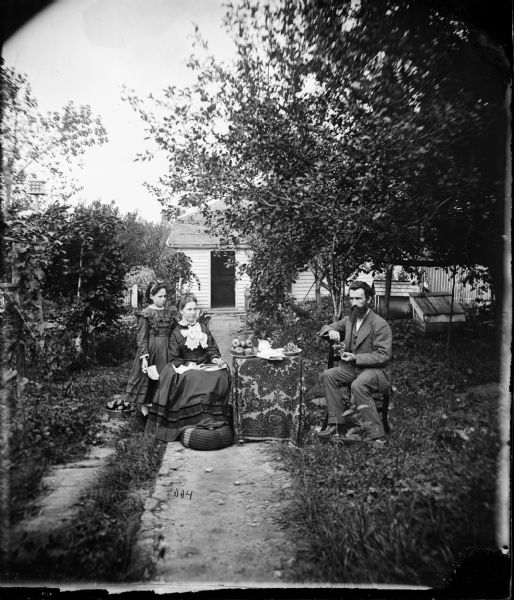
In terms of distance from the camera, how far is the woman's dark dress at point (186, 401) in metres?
4.35

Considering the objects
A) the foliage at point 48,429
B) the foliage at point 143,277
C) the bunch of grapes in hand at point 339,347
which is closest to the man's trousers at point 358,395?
the bunch of grapes in hand at point 339,347

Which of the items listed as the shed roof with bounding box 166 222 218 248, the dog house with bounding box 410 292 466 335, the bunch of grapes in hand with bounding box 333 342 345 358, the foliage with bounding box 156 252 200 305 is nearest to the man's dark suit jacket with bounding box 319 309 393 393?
the bunch of grapes in hand with bounding box 333 342 345 358

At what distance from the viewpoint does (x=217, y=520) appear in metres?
2.75

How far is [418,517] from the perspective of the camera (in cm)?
228

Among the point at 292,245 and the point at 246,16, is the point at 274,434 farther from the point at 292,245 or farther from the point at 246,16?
the point at 246,16

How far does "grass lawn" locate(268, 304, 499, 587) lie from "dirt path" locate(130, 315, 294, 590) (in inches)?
6.7

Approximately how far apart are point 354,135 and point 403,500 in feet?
10.3

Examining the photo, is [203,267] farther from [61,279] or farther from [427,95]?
[427,95]

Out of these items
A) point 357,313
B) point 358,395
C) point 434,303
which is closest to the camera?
point 358,395

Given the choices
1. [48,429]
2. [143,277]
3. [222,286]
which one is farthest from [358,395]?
[222,286]

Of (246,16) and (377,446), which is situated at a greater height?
(246,16)

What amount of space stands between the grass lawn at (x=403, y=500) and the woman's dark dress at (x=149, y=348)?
5.92 feet

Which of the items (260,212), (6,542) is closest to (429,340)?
(260,212)

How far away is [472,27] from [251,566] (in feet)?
11.7
